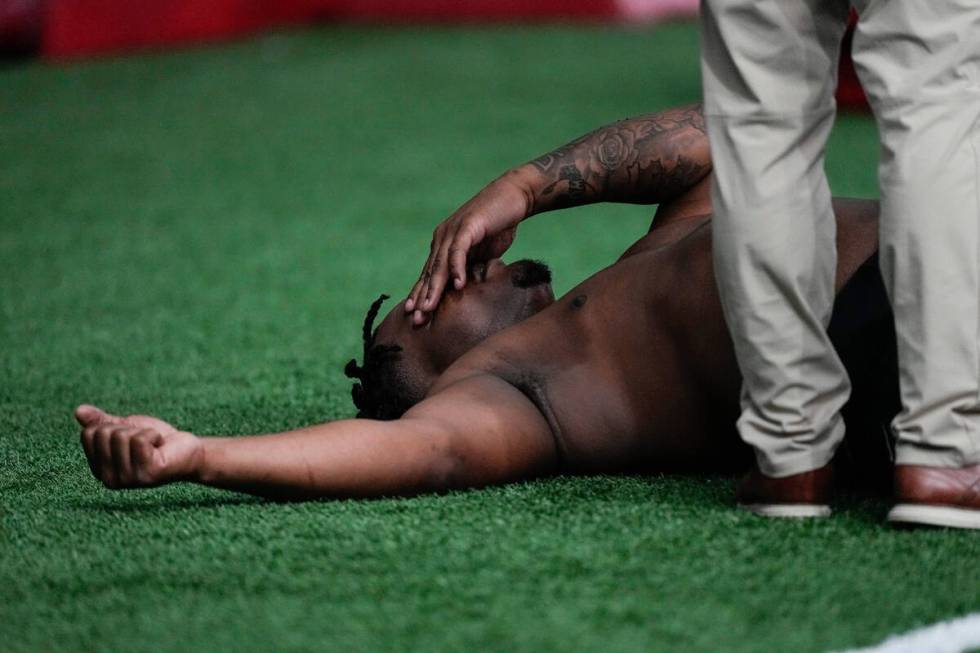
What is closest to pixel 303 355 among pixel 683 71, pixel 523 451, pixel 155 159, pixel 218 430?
pixel 218 430

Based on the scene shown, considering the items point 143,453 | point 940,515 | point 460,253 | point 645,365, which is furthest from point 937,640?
point 460,253

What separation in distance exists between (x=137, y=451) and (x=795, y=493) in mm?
795

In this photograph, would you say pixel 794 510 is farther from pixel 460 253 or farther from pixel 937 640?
pixel 460 253

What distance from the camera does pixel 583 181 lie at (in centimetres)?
253

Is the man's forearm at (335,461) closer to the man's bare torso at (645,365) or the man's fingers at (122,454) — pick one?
the man's fingers at (122,454)

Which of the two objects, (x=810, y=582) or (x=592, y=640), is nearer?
(x=592, y=640)

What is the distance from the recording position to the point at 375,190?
5.34 m

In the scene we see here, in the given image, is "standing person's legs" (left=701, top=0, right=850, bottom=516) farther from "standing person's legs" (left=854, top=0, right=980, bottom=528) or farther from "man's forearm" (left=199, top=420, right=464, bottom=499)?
"man's forearm" (left=199, top=420, right=464, bottom=499)

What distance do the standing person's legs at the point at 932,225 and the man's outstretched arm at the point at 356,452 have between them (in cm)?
55

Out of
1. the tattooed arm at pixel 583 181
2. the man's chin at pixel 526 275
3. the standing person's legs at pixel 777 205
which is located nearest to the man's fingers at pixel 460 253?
the tattooed arm at pixel 583 181

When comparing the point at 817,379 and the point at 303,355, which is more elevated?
the point at 817,379

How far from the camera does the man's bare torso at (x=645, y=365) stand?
213 cm

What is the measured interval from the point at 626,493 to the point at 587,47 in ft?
23.3

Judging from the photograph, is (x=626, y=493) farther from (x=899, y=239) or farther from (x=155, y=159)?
(x=155, y=159)
